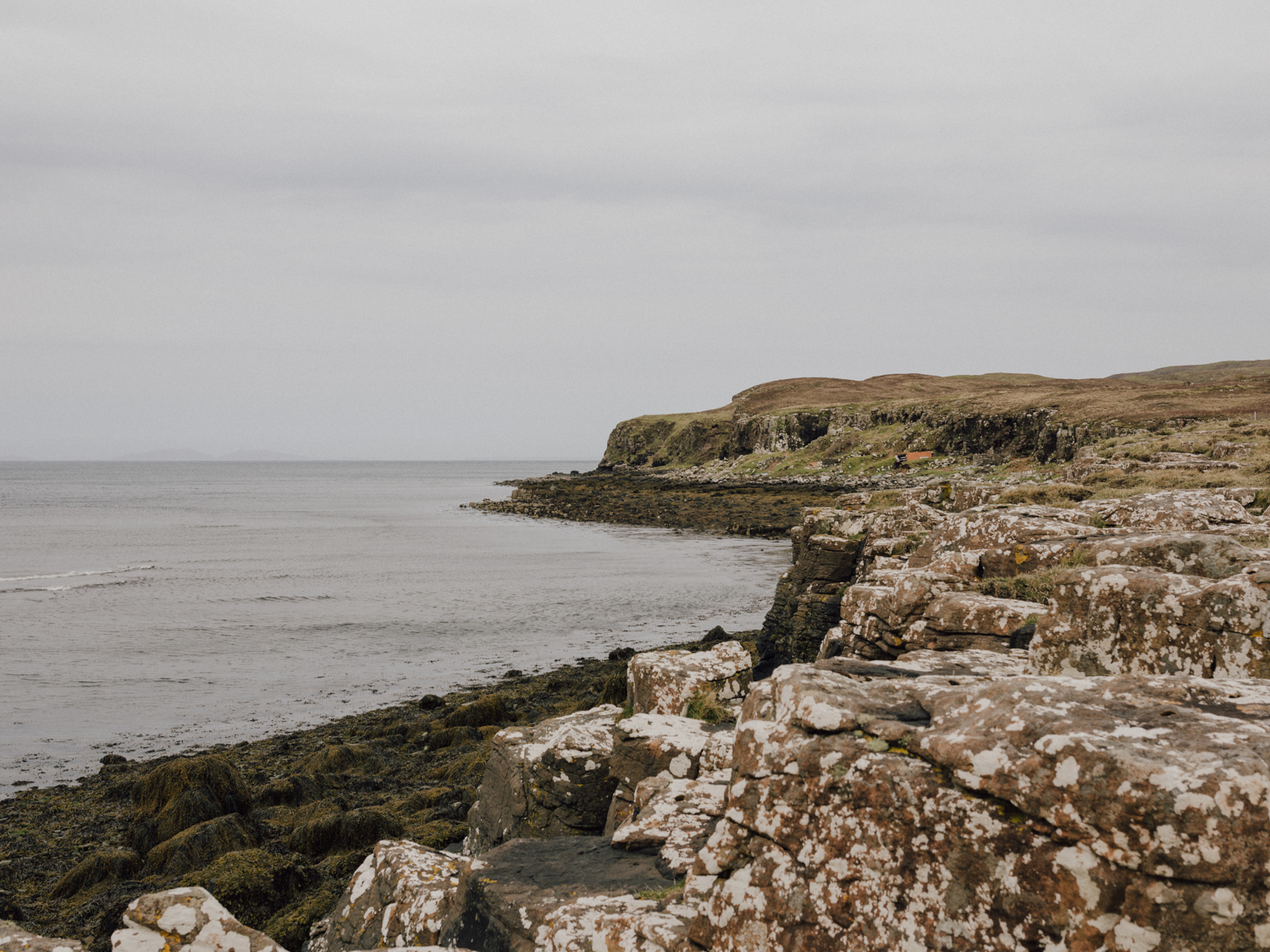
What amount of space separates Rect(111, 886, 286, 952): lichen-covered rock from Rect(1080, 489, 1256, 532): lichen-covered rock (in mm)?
13539

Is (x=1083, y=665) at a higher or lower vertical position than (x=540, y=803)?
higher

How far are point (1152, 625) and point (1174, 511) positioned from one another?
327 inches

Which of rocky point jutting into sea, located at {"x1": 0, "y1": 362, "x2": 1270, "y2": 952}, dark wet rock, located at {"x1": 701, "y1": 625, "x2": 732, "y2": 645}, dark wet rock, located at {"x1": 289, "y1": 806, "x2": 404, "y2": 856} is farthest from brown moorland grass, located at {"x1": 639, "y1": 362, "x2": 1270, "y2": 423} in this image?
dark wet rock, located at {"x1": 289, "y1": 806, "x2": 404, "y2": 856}

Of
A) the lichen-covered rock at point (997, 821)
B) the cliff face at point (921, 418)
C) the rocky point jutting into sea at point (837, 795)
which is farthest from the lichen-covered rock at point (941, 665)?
the cliff face at point (921, 418)

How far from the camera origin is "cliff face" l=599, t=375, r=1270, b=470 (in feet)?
218

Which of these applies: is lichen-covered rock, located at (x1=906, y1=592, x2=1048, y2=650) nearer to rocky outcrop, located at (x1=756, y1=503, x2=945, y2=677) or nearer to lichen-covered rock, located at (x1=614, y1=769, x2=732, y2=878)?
lichen-covered rock, located at (x1=614, y1=769, x2=732, y2=878)

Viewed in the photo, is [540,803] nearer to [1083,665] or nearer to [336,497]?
[1083,665]

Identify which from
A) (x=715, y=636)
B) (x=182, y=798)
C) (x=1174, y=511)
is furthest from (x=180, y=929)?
(x=715, y=636)

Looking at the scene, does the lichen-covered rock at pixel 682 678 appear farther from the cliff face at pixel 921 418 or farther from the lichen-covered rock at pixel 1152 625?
the cliff face at pixel 921 418

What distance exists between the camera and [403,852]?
26.9 ft

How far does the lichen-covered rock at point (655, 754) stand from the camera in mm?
9039

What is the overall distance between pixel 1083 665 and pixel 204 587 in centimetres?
4631

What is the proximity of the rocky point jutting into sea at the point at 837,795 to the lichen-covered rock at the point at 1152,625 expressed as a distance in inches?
0.9

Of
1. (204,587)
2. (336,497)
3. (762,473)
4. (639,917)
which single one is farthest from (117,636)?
(336,497)
